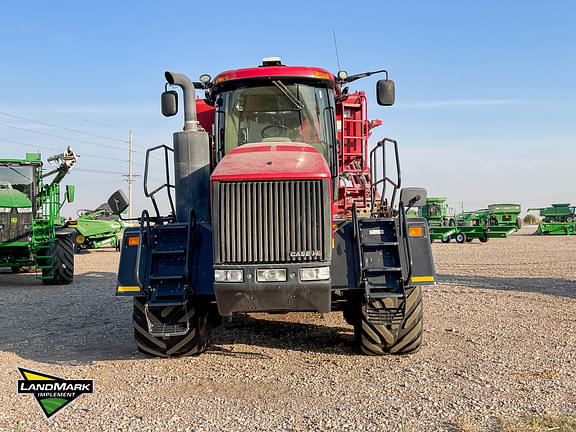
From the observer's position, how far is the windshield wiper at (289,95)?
617 cm

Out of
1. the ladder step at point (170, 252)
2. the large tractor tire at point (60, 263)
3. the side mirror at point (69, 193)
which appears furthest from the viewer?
the side mirror at point (69, 193)

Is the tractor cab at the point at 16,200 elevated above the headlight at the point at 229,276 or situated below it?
above

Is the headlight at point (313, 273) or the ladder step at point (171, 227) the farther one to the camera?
the ladder step at point (171, 227)

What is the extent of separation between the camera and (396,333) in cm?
575

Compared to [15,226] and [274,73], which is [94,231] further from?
[274,73]

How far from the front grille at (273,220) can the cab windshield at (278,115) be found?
4.75 ft

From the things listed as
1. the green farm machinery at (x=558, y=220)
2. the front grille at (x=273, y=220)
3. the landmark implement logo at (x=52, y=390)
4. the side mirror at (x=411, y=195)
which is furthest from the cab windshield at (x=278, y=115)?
the green farm machinery at (x=558, y=220)

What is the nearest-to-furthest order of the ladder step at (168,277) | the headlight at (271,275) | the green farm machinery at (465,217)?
1. the headlight at (271,275)
2. the ladder step at (168,277)
3. the green farm machinery at (465,217)

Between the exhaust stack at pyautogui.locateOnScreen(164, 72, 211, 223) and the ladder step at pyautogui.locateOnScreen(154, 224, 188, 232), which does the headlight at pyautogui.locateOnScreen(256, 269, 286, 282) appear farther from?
the exhaust stack at pyautogui.locateOnScreen(164, 72, 211, 223)

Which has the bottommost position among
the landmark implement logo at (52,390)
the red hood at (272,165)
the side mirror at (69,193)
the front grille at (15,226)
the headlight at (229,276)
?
the landmark implement logo at (52,390)

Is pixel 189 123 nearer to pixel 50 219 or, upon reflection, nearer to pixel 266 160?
pixel 266 160

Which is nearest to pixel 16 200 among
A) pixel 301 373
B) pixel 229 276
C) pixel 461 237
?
pixel 229 276

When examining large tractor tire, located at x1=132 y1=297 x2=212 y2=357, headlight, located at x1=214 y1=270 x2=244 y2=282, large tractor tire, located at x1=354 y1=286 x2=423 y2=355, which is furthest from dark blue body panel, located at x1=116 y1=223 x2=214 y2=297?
large tractor tire, located at x1=354 y1=286 x2=423 y2=355

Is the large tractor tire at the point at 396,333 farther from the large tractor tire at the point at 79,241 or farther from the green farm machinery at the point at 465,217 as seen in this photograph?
the green farm machinery at the point at 465,217
